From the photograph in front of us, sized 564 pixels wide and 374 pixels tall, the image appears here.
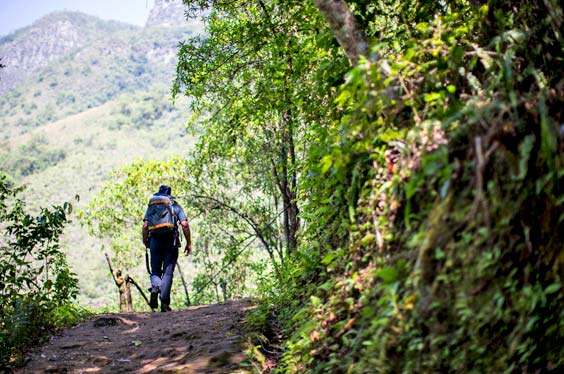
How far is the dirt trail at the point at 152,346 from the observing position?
513cm

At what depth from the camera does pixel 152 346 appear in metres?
6.23

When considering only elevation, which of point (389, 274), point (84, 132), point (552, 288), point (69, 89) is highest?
point (69, 89)

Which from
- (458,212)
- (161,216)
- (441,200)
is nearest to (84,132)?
(161,216)

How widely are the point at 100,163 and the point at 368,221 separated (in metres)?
113

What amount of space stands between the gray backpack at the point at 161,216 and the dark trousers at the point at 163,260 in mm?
183

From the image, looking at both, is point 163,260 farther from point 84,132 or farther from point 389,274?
point 84,132

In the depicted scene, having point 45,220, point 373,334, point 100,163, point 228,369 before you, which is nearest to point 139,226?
point 45,220

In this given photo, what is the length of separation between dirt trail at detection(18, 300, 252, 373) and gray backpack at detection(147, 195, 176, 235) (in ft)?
4.70

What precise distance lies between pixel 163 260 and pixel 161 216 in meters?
0.75

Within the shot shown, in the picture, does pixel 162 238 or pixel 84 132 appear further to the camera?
pixel 84 132

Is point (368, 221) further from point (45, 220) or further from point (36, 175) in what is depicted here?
point (36, 175)

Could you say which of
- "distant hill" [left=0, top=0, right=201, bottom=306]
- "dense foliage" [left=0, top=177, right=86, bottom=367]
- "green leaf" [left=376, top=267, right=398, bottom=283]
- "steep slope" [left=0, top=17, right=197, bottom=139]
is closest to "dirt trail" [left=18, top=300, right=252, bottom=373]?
"dense foliage" [left=0, top=177, right=86, bottom=367]

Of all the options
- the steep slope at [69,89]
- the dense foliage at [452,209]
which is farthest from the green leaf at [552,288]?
the steep slope at [69,89]

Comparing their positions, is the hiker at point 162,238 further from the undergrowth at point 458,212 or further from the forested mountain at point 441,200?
the undergrowth at point 458,212
